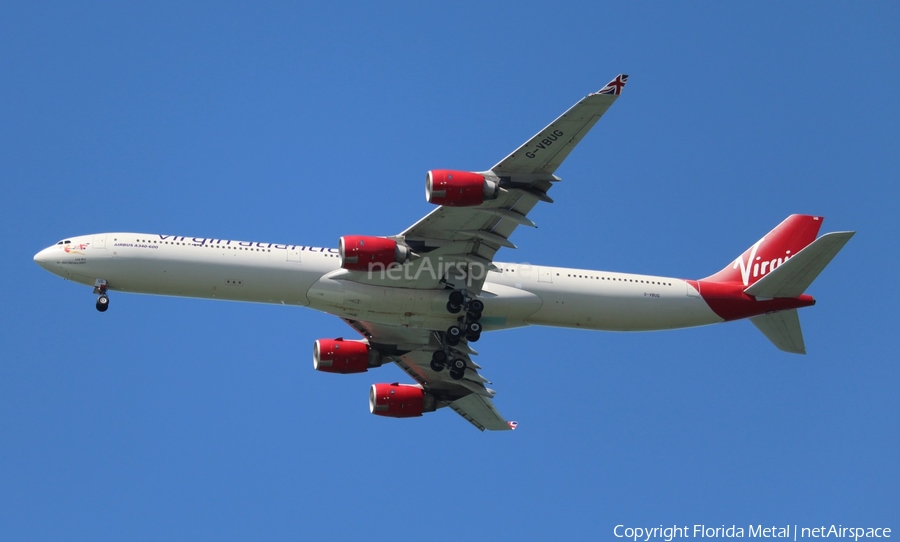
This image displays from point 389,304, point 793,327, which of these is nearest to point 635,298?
point 793,327

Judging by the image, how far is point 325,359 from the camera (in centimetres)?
5619

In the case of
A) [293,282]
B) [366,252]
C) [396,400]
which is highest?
[366,252]

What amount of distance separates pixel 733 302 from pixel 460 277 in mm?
14459

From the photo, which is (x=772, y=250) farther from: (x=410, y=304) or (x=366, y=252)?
(x=366, y=252)

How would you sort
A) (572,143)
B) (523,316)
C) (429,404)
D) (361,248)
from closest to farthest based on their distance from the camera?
(572,143) → (361,248) → (523,316) → (429,404)

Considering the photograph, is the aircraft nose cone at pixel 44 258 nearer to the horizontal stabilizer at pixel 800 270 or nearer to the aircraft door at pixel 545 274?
the aircraft door at pixel 545 274

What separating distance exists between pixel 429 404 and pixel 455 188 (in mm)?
18515

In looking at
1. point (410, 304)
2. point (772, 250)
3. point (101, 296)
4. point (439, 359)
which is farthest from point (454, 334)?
point (772, 250)

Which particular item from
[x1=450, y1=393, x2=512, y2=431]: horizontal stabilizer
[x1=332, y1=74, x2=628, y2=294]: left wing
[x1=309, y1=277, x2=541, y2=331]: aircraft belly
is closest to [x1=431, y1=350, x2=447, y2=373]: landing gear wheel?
[x1=309, y1=277, x2=541, y2=331]: aircraft belly

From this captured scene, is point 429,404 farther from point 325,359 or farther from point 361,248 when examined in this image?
point 361,248

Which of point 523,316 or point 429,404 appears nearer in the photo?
point 523,316

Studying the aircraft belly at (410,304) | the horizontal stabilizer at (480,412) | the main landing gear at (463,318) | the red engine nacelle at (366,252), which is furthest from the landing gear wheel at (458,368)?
the red engine nacelle at (366,252)

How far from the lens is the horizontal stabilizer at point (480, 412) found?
60.3m

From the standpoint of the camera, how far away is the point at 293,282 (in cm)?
4997
